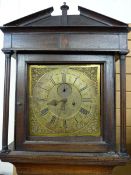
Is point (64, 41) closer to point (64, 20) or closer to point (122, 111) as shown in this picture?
point (64, 20)

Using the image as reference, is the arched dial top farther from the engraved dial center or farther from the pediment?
the pediment

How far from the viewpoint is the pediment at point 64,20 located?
1.04m

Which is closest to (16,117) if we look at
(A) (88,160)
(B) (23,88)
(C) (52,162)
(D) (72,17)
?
(B) (23,88)

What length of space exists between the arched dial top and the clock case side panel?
25 mm

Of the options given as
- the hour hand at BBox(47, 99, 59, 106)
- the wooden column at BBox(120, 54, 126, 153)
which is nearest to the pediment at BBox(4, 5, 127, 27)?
the wooden column at BBox(120, 54, 126, 153)

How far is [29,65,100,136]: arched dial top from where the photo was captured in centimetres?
103

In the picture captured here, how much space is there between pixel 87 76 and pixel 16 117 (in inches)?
13.4

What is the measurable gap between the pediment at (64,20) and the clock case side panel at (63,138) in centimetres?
13

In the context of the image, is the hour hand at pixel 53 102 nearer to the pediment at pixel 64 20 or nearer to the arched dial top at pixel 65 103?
the arched dial top at pixel 65 103

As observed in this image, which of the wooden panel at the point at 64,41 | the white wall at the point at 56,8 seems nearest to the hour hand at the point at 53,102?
the wooden panel at the point at 64,41

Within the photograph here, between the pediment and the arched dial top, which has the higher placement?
the pediment

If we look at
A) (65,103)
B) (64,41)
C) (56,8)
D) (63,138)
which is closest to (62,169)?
(63,138)

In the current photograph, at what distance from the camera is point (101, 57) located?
1.04 meters

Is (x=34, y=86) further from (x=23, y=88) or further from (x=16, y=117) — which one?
(x=16, y=117)
